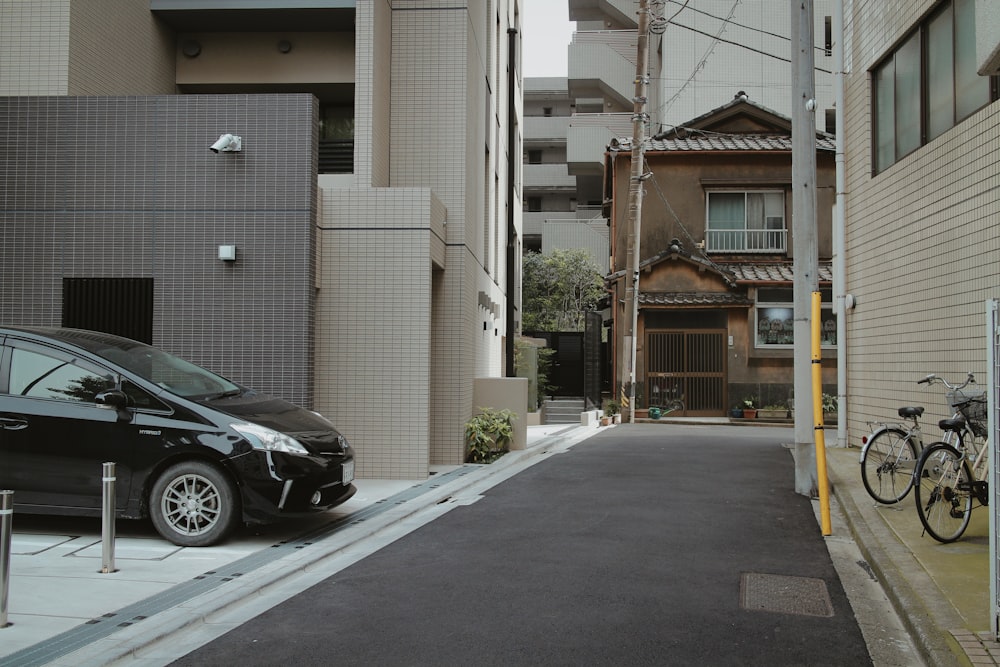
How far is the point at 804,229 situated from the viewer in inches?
394

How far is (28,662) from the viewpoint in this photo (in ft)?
14.0

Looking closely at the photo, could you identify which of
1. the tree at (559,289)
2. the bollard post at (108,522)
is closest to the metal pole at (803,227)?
the bollard post at (108,522)

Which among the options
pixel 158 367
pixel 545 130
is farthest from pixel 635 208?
pixel 545 130

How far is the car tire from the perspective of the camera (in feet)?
22.9

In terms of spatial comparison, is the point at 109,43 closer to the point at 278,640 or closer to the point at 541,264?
the point at 278,640

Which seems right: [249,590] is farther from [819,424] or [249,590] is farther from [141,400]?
[819,424]

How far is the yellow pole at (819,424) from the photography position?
776cm

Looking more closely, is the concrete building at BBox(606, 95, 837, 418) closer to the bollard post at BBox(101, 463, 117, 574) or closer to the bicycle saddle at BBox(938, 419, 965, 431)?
the bicycle saddle at BBox(938, 419, 965, 431)

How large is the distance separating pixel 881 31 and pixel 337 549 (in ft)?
36.5

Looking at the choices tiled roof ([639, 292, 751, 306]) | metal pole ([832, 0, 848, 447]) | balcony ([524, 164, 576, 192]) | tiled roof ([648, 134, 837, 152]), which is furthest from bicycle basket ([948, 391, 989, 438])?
balcony ([524, 164, 576, 192])

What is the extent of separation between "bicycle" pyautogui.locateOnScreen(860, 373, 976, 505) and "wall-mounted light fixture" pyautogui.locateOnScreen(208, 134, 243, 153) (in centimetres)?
765

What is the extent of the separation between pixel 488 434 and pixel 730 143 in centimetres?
1932

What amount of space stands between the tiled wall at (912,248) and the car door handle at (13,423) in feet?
30.9

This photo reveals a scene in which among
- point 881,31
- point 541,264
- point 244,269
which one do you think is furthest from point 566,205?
point 244,269
